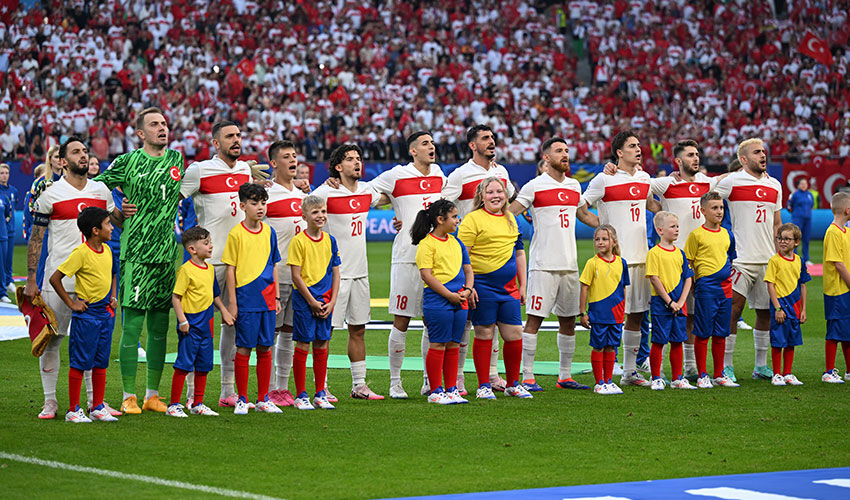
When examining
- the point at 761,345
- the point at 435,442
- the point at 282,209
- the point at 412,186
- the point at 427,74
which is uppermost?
the point at 427,74

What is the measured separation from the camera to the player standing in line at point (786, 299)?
1063 cm

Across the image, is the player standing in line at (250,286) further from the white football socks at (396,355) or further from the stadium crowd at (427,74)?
the stadium crowd at (427,74)

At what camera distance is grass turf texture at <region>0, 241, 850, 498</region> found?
21.7ft

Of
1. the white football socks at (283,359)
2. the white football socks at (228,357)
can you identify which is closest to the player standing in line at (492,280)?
the white football socks at (283,359)

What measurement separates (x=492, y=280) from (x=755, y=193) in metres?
3.01

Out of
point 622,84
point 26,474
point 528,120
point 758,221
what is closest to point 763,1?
point 622,84

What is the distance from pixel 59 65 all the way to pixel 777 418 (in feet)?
84.0

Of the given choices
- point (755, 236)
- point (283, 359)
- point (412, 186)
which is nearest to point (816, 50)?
point (755, 236)

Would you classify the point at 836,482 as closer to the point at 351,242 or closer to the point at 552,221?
the point at 552,221

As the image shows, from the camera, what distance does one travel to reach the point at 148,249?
9016mm

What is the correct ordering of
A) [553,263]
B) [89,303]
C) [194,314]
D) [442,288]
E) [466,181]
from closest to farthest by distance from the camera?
[89,303] < [194,314] < [442,288] < [553,263] < [466,181]

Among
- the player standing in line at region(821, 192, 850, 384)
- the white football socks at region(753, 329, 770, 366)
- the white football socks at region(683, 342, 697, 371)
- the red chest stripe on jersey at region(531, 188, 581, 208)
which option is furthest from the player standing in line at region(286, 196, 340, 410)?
the player standing in line at region(821, 192, 850, 384)

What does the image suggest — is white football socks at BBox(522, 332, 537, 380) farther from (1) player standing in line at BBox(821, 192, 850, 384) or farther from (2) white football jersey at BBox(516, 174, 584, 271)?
(1) player standing in line at BBox(821, 192, 850, 384)

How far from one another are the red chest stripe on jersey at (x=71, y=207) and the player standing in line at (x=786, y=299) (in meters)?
6.04
